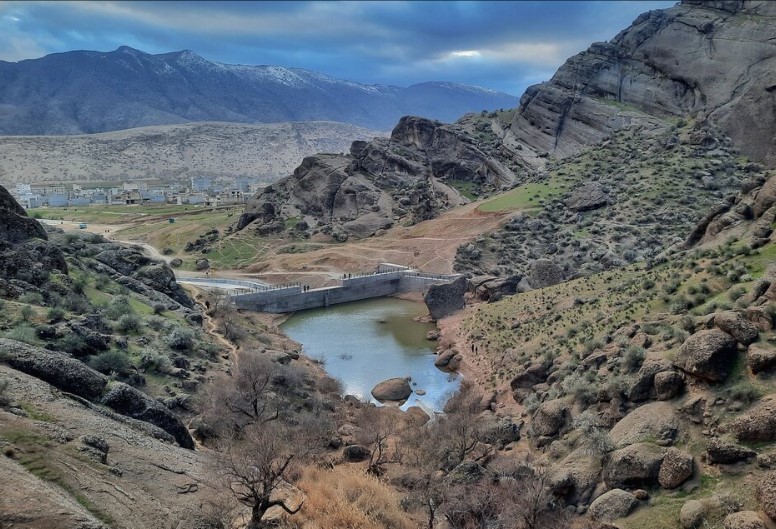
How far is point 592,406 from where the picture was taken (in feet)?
63.6

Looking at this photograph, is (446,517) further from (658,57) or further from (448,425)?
(658,57)

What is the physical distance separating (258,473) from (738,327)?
1255cm

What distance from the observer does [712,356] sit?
15.2m

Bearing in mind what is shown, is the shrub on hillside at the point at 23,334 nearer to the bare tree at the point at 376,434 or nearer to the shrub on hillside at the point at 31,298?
the shrub on hillside at the point at 31,298

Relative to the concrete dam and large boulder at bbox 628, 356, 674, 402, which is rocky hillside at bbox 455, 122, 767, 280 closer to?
the concrete dam

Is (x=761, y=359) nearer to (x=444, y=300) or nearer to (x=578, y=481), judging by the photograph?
(x=578, y=481)

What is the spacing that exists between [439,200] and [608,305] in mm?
49866

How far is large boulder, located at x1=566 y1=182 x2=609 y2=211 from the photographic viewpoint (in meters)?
61.2

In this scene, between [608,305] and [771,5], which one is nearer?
[608,305]

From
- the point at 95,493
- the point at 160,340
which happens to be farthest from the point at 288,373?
the point at 95,493

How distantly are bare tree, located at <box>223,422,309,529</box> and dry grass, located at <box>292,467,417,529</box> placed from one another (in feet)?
1.64

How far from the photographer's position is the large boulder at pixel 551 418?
66.3ft

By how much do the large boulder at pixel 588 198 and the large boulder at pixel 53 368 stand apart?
54.3m

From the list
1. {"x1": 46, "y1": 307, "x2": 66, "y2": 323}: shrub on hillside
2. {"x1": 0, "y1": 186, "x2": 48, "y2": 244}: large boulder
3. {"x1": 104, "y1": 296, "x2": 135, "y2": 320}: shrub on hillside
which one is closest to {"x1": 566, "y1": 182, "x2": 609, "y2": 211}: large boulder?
{"x1": 104, "y1": 296, "x2": 135, "y2": 320}: shrub on hillside
